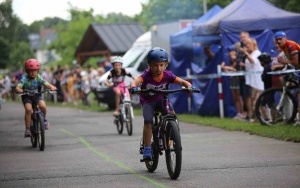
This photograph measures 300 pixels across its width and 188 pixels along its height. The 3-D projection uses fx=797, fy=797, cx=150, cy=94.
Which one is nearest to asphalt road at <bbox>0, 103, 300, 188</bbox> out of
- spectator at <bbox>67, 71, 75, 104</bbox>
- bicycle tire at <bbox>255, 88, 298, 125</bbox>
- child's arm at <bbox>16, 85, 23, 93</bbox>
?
bicycle tire at <bbox>255, 88, 298, 125</bbox>

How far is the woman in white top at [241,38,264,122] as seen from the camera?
62.7 ft

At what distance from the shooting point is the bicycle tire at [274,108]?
54.5 feet

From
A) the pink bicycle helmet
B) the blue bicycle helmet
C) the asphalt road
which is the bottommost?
the asphalt road

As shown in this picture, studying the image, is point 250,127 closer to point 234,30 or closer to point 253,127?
point 253,127

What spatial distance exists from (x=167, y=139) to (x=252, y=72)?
9.28 metres

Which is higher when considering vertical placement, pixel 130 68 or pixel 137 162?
pixel 130 68

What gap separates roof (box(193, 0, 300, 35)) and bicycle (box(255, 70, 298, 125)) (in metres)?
4.62

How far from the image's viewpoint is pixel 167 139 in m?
10.3

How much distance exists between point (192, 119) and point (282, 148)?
28.0 feet

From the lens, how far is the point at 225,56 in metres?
21.7

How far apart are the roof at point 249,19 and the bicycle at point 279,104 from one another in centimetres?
462

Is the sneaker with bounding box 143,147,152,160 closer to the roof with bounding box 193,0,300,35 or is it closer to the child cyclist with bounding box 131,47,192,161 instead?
the child cyclist with bounding box 131,47,192,161

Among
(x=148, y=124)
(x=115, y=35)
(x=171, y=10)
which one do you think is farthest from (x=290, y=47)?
(x=171, y=10)

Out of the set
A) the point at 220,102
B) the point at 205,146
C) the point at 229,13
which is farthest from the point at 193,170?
the point at 229,13
